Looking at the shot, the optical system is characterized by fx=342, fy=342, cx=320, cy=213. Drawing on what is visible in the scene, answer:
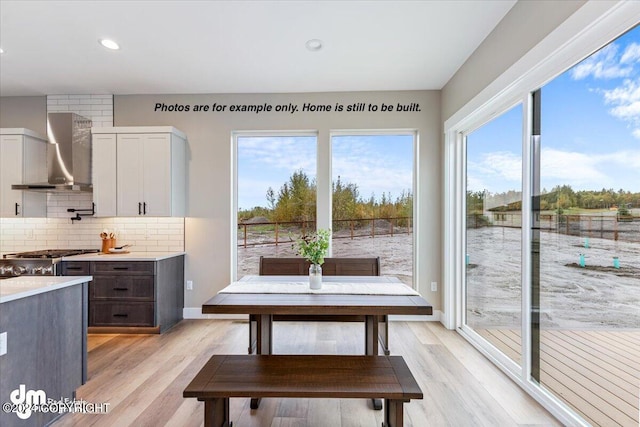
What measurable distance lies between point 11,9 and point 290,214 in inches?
121

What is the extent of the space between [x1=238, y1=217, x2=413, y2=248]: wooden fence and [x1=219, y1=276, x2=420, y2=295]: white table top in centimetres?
154

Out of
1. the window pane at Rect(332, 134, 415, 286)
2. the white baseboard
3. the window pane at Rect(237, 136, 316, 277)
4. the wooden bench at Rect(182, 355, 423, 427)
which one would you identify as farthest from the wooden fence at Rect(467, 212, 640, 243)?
the window pane at Rect(237, 136, 316, 277)

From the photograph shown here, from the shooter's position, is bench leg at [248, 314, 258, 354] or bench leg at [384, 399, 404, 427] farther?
bench leg at [248, 314, 258, 354]

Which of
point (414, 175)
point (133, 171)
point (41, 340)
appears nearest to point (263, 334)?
point (41, 340)

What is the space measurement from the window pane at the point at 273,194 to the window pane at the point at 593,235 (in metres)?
2.64

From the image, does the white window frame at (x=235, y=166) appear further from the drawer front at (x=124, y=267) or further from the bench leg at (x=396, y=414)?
the bench leg at (x=396, y=414)

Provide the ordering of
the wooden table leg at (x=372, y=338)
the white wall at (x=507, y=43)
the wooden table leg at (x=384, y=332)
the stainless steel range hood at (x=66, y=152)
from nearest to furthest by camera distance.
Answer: the white wall at (x=507, y=43) → the wooden table leg at (x=372, y=338) → the wooden table leg at (x=384, y=332) → the stainless steel range hood at (x=66, y=152)

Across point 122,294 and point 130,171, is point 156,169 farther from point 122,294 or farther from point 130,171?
point 122,294

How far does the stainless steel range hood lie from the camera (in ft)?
13.1

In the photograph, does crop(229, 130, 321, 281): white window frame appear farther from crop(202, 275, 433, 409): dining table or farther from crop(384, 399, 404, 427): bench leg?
crop(384, 399, 404, 427): bench leg

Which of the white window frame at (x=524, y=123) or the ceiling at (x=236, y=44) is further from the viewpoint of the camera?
the ceiling at (x=236, y=44)

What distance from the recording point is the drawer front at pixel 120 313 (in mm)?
3652

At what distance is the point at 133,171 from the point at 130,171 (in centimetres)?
3

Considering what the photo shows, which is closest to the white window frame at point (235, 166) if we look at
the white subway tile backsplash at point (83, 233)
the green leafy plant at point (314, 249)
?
the white subway tile backsplash at point (83, 233)
